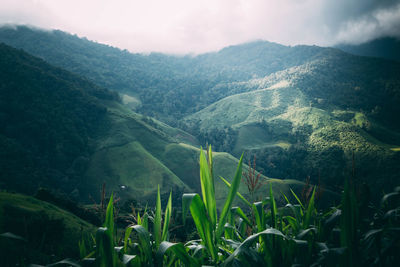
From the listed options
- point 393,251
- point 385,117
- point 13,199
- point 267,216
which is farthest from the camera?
point 385,117

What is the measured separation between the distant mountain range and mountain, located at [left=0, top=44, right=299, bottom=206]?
401 millimetres

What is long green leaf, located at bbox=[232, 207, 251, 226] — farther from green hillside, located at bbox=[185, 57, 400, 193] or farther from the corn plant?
green hillside, located at bbox=[185, 57, 400, 193]

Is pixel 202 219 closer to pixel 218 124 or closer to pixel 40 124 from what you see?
pixel 40 124

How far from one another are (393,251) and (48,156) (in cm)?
8182

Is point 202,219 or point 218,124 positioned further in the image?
point 218,124

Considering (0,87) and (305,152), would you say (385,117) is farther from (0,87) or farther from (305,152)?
(0,87)

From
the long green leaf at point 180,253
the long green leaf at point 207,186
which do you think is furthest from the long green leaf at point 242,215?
the long green leaf at point 180,253

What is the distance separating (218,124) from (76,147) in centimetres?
7940

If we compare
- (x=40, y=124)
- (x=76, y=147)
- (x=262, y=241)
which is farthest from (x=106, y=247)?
(x=40, y=124)

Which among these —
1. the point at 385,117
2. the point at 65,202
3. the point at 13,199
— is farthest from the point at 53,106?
the point at 385,117

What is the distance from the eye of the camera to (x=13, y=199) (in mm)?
21938

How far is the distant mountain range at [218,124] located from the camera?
230ft

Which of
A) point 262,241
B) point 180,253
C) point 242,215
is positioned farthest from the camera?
point 242,215

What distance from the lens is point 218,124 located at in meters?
133
